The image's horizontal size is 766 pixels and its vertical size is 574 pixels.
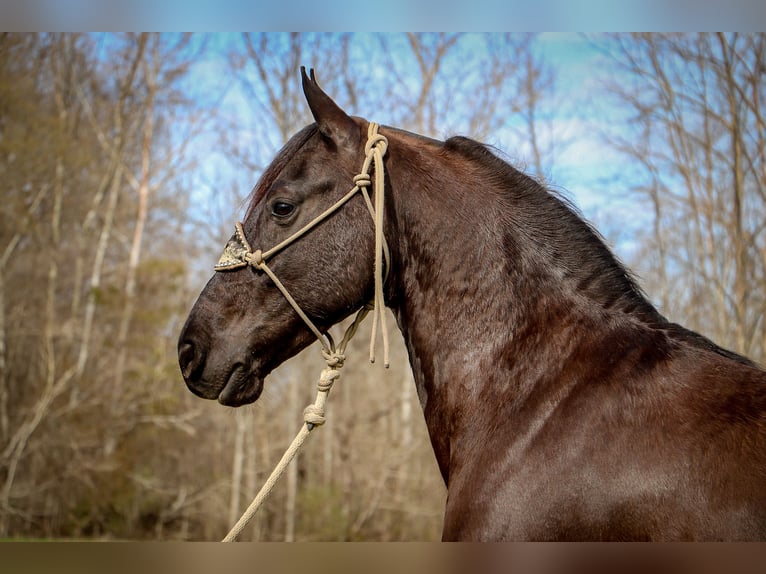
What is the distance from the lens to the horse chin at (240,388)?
2.26m

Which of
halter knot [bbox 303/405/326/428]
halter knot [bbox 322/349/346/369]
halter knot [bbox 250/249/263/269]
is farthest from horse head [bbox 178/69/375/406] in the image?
halter knot [bbox 303/405/326/428]

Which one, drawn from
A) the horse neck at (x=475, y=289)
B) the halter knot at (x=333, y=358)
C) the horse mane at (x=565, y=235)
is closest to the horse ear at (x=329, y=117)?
the horse neck at (x=475, y=289)

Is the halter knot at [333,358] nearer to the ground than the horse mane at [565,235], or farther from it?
nearer to the ground

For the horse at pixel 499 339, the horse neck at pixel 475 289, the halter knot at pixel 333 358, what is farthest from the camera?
the halter knot at pixel 333 358

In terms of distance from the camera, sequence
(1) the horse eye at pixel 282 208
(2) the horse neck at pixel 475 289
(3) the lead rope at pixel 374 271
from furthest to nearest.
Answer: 1. (1) the horse eye at pixel 282 208
2. (3) the lead rope at pixel 374 271
3. (2) the horse neck at pixel 475 289

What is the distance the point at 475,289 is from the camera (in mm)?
2121

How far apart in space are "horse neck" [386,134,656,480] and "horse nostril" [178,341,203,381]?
2.41 ft

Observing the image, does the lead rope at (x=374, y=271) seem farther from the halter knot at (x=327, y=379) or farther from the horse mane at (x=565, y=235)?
the horse mane at (x=565, y=235)

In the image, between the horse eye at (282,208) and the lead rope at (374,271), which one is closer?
the lead rope at (374,271)

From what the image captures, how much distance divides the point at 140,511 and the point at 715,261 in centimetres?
1223

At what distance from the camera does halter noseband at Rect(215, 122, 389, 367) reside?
7.04 ft

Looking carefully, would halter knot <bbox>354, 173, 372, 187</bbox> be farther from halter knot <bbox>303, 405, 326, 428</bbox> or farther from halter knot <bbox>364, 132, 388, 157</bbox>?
halter knot <bbox>303, 405, 326, 428</bbox>

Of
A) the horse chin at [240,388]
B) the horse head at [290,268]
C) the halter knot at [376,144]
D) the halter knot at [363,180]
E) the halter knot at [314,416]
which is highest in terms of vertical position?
the halter knot at [376,144]
